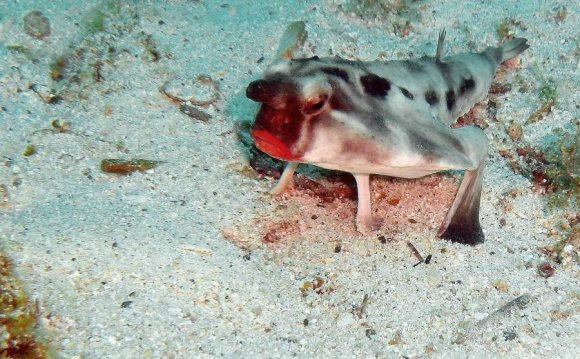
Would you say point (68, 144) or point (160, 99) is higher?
point (160, 99)

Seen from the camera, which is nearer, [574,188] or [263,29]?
[574,188]

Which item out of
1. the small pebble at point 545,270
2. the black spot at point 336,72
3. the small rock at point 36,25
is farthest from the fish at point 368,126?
the small rock at point 36,25

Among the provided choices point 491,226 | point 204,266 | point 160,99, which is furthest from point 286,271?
point 160,99

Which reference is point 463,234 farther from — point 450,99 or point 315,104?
point 315,104

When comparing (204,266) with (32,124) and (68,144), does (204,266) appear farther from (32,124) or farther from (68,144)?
(32,124)

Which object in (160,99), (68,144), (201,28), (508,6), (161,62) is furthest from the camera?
(508,6)

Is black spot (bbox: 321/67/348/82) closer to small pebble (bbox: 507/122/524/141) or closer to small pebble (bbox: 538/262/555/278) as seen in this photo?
Answer: small pebble (bbox: 538/262/555/278)
